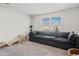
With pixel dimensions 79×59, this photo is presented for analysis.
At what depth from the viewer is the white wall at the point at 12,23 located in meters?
1.44

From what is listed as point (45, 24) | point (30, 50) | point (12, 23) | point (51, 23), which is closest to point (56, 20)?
point (51, 23)

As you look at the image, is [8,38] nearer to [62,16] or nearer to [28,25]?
[28,25]

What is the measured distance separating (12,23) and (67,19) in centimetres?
106

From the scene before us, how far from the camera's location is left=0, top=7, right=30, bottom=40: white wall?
1.44 metres

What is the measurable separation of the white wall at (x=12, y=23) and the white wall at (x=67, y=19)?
18cm

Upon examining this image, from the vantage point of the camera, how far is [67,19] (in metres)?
1.59

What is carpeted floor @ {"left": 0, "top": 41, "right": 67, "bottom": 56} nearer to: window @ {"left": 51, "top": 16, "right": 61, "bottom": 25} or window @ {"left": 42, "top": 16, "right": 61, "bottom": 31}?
window @ {"left": 42, "top": 16, "right": 61, "bottom": 31}

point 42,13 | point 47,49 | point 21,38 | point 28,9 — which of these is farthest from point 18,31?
point 47,49

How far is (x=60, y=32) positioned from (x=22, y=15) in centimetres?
81

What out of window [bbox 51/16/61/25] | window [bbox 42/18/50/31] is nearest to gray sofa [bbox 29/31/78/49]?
window [bbox 42/18/50/31]

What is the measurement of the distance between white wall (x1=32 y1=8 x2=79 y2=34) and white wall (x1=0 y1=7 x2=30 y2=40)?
0.18 m

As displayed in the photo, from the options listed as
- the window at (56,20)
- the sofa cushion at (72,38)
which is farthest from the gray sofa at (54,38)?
the window at (56,20)

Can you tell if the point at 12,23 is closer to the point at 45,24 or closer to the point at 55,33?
the point at 45,24

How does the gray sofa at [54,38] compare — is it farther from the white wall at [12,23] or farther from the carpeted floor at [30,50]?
the white wall at [12,23]
